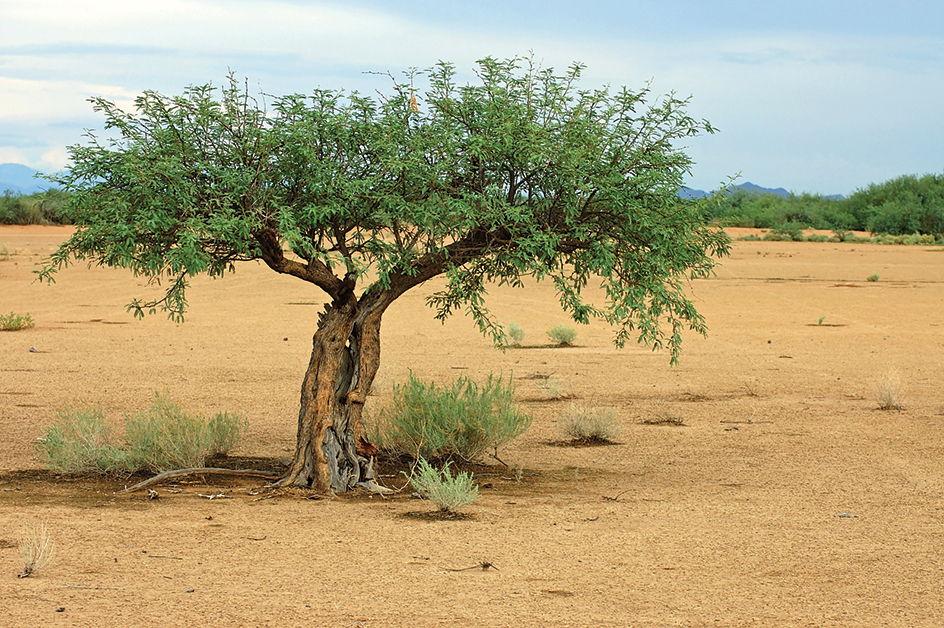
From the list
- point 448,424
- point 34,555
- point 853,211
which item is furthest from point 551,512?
point 853,211

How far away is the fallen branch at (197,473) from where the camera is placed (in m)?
8.90

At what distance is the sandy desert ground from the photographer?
19.0 feet

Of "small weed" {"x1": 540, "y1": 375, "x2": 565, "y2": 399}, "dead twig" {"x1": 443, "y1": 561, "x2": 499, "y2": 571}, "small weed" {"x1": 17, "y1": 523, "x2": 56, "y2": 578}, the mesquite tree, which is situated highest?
the mesquite tree

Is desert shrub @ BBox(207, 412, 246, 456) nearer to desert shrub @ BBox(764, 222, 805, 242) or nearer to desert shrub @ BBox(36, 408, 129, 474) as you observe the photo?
desert shrub @ BBox(36, 408, 129, 474)

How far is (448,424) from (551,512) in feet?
7.25

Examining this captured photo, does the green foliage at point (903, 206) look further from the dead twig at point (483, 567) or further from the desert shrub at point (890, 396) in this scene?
the dead twig at point (483, 567)

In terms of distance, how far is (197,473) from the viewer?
31.2ft

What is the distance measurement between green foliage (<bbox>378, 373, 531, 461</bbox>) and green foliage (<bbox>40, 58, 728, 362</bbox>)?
2.04 metres

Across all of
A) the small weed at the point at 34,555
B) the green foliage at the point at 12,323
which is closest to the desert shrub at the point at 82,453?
the small weed at the point at 34,555

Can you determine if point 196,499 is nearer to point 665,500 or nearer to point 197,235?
point 197,235

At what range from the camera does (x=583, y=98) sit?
27.5 feet

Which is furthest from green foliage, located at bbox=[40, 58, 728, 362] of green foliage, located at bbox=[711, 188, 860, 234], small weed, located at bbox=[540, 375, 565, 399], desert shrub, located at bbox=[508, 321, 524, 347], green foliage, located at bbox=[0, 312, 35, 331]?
green foliage, located at bbox=[711, 188, 860, 234]

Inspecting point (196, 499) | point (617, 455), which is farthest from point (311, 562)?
point (617, 455)

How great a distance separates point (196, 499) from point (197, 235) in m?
2.40
